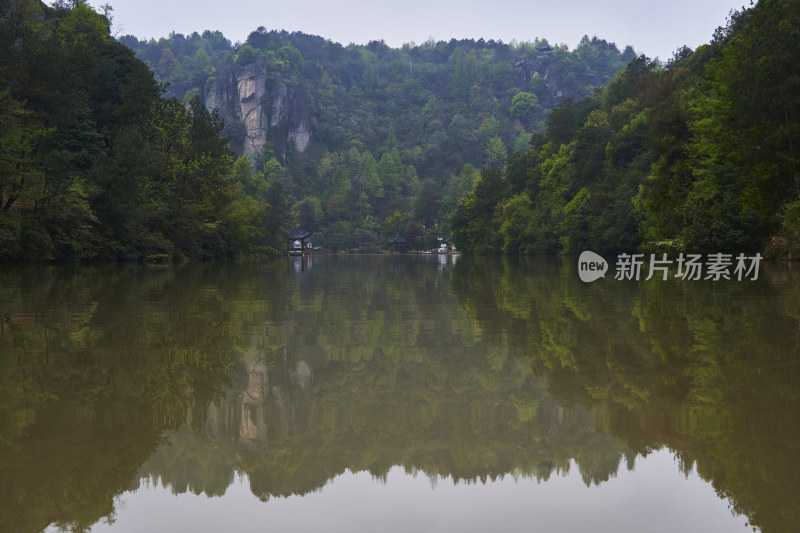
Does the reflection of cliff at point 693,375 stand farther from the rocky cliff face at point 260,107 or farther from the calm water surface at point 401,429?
the rocky cliff face at point 260,107

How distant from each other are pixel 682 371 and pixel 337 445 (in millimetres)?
3283

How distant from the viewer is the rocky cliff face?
7352 inches

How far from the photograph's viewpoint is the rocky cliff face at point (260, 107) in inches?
7352

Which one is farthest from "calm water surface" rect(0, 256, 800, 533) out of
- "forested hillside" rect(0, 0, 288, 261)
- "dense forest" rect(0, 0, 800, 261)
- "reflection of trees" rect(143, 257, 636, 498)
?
"forested hillside" rect(0, 0, 288, 261)

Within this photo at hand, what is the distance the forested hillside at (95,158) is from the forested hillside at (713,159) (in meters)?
26.9

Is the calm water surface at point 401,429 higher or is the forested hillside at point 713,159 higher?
the forested hillside at point 713,159

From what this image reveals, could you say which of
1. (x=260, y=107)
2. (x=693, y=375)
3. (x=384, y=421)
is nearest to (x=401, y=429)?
(x=384, y=421)

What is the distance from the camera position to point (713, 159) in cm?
3067

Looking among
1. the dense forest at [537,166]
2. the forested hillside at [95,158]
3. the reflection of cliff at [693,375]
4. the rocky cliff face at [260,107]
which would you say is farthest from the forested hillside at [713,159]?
the rocky cliff face at [260,107]

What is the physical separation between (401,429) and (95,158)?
117ft

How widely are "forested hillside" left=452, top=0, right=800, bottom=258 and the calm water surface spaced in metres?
21.8

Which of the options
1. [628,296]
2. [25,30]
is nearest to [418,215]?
[25,30]

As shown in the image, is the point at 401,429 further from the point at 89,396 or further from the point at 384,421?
the point at 89,396

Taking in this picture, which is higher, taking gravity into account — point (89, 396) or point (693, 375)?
point (693, 375)
